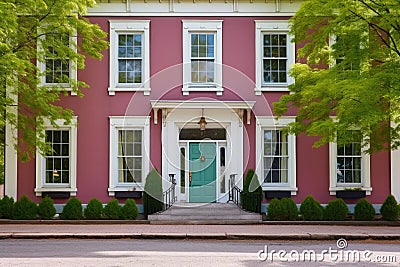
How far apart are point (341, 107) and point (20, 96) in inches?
404

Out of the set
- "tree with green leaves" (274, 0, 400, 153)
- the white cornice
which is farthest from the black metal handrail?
"tree with green leaves" (274, 0, 400, 153)

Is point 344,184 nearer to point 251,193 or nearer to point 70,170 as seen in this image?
point 251,193

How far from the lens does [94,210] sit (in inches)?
882

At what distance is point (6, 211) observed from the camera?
2267cm

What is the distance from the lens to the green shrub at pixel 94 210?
22.4 m

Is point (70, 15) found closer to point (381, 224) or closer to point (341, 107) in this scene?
point (341, 107)

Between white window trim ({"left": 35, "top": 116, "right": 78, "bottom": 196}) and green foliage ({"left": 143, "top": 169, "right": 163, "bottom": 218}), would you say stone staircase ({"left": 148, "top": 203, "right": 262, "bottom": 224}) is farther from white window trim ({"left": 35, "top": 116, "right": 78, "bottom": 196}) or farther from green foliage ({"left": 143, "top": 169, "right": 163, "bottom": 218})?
white window trim ({"left": 35, "top": 116, "right": 78, "bottom": 196})

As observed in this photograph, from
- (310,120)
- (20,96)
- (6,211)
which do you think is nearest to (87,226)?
(6,211)

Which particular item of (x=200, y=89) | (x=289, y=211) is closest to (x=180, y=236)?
(x=289, y=211)

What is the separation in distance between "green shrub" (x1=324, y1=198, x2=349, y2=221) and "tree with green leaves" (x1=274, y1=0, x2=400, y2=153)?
2.29 metres

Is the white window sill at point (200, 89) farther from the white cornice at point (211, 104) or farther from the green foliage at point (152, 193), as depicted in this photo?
the green foliage at point (152, 193)

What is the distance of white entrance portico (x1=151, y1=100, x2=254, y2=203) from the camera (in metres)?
24.2

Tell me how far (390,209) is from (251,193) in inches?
176

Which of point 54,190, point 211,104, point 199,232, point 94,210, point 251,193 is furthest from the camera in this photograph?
point 211,104
